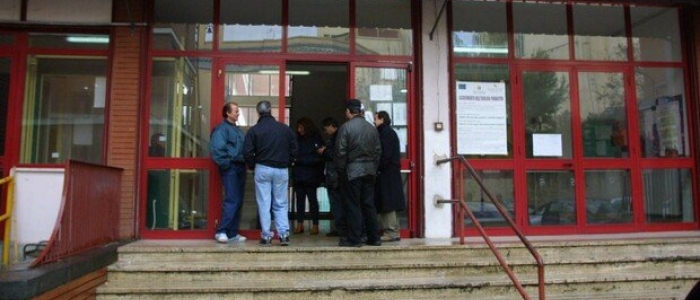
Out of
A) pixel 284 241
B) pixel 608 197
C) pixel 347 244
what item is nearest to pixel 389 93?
pixel 347 244

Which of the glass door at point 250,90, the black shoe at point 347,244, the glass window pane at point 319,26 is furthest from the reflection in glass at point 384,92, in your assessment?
the black shoe at point 347,244

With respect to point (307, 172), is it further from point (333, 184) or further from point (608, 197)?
point (608, 197)

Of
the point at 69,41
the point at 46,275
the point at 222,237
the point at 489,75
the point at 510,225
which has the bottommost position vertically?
the point at 46,275

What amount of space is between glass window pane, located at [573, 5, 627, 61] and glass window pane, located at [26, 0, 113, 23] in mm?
6519

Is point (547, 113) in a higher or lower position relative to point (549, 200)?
higher

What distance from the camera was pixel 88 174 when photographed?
5570 mm

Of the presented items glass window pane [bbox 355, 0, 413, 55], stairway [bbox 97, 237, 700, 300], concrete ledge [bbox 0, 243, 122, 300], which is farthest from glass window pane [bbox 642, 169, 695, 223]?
concrete ledge [bbox 0, 243, 122, 300]

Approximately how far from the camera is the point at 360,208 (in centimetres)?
630

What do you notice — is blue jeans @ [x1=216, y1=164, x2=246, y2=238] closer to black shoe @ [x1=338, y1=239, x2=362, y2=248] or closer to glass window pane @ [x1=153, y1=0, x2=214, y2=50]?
black shoe @ [x1=338, y1=239, x2=362, y2=248]

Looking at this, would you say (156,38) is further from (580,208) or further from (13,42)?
(580,208)

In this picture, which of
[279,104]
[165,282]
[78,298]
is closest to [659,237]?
[279,104]

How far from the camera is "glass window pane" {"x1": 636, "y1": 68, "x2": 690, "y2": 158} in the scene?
7.99 metres

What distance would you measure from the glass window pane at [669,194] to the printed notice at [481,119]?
2220mm

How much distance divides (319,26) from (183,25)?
1.83m
